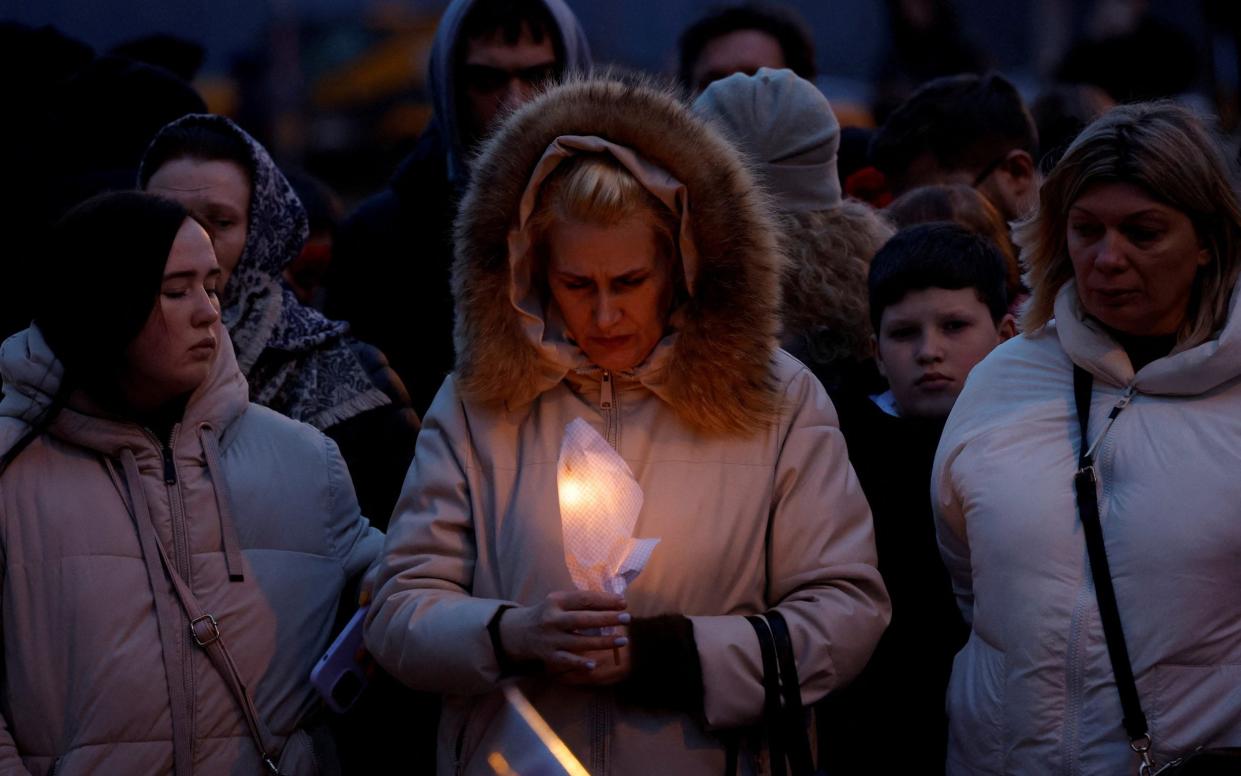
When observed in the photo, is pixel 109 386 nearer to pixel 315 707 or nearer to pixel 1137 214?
pixel 315 707

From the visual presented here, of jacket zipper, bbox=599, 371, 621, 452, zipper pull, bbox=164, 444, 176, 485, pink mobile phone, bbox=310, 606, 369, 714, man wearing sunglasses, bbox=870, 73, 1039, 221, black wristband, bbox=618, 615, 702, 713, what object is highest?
man wearing sunglasses, bbox=870, 73, 1039, 221

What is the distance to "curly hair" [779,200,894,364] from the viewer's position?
167 inches

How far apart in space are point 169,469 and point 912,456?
5.90 feet

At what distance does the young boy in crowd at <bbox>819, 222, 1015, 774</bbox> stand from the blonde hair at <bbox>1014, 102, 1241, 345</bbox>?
66 centimetres

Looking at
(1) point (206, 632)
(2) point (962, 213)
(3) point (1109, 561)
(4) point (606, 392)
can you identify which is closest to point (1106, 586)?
(3) point (1109, 561)

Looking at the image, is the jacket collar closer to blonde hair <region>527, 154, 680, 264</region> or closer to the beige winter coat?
blonde hair <region>527, 154, 680, 264</region>

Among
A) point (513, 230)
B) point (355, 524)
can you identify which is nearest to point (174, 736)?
point (355, 524)

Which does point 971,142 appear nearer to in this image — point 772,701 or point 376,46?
point 772,701

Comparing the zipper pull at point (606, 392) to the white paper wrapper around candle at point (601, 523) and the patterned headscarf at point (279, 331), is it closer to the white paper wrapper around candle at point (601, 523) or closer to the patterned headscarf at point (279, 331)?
the white paper wrapper around candle at point (601, 523)

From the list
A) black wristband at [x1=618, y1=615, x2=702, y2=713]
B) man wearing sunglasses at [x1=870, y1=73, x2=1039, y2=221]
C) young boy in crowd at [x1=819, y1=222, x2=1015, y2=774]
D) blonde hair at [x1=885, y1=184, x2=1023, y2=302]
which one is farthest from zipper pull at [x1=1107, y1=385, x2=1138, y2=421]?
man wearing sunglasses at [x1=870, y1=73, x2=1039, y2=221]

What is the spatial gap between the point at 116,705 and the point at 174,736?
141 mm

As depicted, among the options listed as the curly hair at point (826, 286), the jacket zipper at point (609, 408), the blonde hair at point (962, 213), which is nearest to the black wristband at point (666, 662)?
the jacket zipper at point (609, 408)

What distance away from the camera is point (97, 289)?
11.4 ft

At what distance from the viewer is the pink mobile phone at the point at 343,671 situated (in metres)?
3.36
